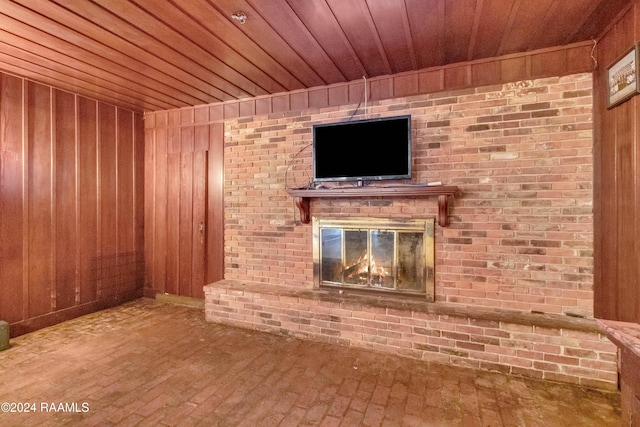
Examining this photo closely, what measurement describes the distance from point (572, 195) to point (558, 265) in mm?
576

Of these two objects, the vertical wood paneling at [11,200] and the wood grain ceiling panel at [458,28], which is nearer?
the wood grain ceiling panel at [458,28]

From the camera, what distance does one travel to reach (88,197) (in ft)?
12.2

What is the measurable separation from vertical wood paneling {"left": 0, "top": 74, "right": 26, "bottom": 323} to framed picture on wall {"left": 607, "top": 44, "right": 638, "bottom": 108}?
5.02 m

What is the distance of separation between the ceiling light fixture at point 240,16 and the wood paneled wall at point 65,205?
2.62 metres

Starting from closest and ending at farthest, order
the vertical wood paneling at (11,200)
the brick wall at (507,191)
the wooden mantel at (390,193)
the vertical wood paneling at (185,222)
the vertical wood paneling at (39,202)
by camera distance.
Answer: the brick wall at (507,191) → the wooden mantel at (390,193) → the vertical wood paneling at (11,200) → the vertical wood paneling at (39,202) → the vertical wood paneling at (185,222)

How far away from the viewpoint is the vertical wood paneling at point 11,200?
9.83 ft

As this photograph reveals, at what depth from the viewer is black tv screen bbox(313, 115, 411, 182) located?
285 cm

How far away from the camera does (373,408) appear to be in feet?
6.52

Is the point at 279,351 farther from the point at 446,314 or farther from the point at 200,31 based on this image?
the point at 200,31

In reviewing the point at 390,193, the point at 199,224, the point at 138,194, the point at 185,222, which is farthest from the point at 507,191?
the point at 138,194

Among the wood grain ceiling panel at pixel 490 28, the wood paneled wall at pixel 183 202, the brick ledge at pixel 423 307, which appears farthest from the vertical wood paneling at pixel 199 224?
the wood grain ceiling panel at pixel 490 28

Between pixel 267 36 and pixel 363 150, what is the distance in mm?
1271

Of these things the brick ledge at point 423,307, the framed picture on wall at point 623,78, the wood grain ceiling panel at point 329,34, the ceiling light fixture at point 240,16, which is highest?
the wood grain ceiling panel at point 329,34

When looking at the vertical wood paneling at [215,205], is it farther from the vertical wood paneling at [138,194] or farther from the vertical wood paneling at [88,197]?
the vertical wood paneling at [88,197]
